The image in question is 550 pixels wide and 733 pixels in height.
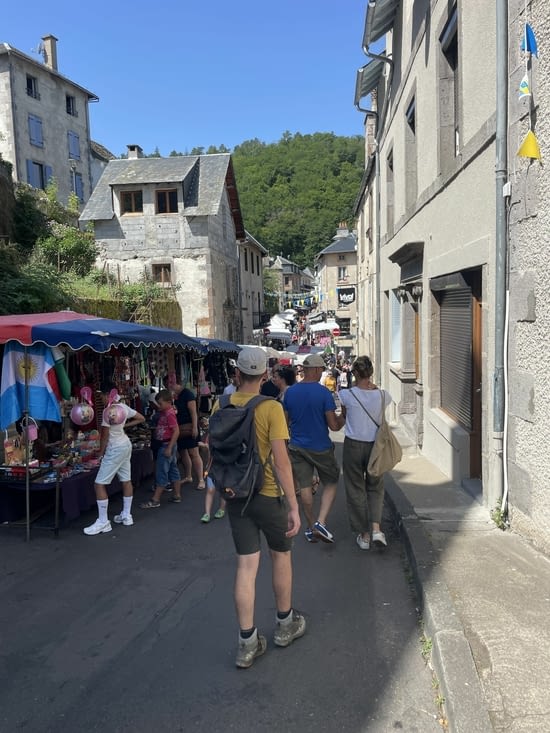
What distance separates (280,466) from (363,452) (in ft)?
6.89

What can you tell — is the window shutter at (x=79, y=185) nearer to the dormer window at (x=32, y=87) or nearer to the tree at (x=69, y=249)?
the dormer window at (x=32, y=87)

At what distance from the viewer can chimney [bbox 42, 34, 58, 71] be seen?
35419 mm

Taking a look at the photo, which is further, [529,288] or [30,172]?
[30,172]

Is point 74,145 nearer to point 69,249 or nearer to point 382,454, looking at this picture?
point 69,249

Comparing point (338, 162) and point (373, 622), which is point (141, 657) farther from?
point (338, 162)

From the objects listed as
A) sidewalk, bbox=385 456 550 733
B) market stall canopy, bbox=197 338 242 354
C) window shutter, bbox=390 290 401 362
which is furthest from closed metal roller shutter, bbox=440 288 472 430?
window shutter, bbox=390 290 401 362

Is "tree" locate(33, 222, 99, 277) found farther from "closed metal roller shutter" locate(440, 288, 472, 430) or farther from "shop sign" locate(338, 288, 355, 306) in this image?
"closed metal roller shutter" locate(440, 288, 472, 430)

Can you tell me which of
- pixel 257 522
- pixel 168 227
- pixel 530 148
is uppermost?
pixel 168 227

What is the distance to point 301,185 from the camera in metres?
76.4

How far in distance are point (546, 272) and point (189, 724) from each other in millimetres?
A: 3857

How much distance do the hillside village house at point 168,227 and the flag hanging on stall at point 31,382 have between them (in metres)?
16.2

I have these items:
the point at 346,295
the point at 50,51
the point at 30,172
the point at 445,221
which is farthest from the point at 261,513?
the point at 50,51

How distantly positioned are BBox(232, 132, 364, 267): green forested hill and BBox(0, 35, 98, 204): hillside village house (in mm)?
38295

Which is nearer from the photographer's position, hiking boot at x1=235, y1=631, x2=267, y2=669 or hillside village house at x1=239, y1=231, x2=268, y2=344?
hiking boot at x1=235, y1=631, x2=267, y2=669
